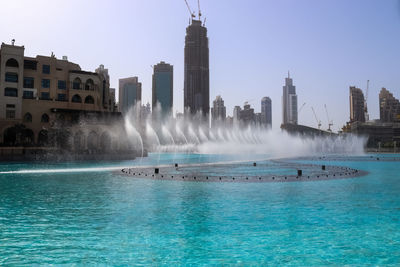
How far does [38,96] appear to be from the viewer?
85.2 meters

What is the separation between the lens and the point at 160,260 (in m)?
10.8

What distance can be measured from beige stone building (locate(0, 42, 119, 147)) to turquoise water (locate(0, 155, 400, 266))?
5982 cm

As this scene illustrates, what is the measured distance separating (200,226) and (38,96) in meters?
82.4

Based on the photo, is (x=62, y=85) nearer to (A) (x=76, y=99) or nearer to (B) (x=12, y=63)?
(A) (x=76, y=99)

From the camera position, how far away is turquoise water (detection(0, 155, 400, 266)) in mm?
11195

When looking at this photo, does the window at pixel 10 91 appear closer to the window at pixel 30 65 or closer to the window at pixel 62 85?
the window at pixel 30 65

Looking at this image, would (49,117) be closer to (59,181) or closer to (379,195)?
(59,181)

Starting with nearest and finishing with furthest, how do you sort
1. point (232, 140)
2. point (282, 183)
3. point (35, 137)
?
point (282, 183)
point (35, 137)
point (232, 140)

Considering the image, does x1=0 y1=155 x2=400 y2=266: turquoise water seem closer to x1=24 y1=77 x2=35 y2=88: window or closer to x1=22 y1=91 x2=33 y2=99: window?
x1=22 y1=91 x2=33 y2=99: window

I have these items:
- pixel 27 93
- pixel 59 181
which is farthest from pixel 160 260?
pixel 27 93

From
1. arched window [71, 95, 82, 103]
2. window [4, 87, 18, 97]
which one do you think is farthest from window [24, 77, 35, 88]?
arched window [71, 95, 82, 103]

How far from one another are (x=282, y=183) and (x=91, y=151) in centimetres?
5102

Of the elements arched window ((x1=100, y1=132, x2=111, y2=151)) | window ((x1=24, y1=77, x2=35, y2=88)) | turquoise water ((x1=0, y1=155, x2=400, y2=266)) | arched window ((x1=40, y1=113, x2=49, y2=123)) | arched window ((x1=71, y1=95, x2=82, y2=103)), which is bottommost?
turquoise water ((x1=0, y1=155, x2=400, y2=266))

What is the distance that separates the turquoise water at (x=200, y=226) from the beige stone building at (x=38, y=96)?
5982 centimetres
